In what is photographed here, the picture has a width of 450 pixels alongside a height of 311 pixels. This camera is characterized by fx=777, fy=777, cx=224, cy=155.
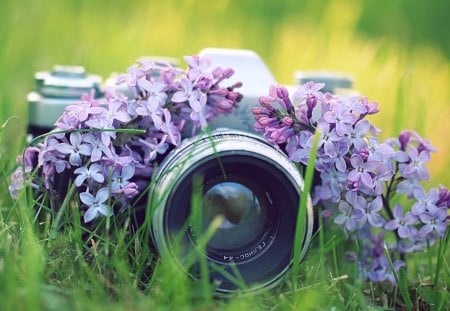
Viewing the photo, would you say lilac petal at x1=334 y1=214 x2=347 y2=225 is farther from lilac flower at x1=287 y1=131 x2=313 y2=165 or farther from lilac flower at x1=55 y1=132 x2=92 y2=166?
lilac flower at x1=55 y1=132 x2=92 y2=166

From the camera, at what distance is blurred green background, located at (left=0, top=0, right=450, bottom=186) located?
2.18m

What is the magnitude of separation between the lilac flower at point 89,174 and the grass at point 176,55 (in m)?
0.06

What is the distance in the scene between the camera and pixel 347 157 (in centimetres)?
121

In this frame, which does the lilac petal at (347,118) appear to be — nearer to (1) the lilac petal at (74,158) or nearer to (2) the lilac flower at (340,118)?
(2) the lilac flower at (340,118)

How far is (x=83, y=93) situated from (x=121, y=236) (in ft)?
1.35

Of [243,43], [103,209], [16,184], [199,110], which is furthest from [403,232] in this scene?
[243,43]

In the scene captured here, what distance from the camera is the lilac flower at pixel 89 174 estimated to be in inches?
45.3

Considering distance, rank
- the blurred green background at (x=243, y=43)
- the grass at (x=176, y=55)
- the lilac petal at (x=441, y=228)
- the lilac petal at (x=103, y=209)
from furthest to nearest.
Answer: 1. the blurred green background at (x=243, y=43)
2. the lilac petal at (x=441, y=228)
3. the lilac petal at (x=103, y=209)
4. the grass at (x=176, y=55)

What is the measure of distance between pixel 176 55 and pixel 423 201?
1.41 metres

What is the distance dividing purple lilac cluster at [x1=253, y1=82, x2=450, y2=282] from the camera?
4 centimetres

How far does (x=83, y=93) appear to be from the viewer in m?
1.41

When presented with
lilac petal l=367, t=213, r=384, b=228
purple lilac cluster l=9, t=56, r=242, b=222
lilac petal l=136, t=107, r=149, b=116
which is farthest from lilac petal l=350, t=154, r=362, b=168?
lilac petal l=136, t=107, r=149, b=116

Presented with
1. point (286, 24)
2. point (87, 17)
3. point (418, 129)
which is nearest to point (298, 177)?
point (418, 129)

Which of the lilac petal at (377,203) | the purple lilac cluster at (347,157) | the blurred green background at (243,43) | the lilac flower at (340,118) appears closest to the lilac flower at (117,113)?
the purple lilac cluster at (347,157)
